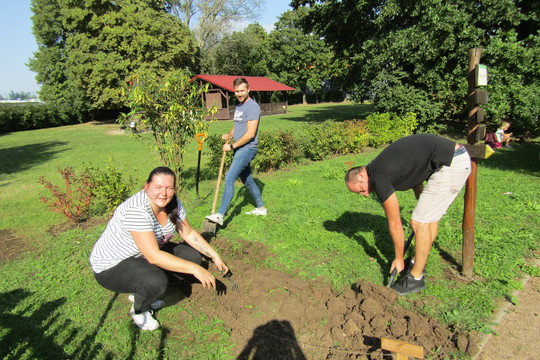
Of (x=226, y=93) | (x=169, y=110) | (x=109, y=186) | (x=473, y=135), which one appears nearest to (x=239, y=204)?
(x=169, y=110)

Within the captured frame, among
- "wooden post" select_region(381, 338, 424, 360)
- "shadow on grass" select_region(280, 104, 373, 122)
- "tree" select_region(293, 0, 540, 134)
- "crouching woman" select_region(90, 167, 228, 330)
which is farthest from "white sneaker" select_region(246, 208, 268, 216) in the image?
"shadow on grass" select_region(280, 104, 373, 122)

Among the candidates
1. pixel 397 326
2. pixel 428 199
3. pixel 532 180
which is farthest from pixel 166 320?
pixel 532 180

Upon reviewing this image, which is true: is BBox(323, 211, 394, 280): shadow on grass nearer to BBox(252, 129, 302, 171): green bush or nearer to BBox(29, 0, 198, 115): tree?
BBox(252, 129, 302, 171): green bush

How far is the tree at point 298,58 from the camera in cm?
4709

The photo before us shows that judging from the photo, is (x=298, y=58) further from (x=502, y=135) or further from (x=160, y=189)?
(x=160, y=189)

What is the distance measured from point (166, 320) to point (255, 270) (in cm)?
107

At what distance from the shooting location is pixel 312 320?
9.66 feet

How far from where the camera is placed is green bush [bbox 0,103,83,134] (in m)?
26.4

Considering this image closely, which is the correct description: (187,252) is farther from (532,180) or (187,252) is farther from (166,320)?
(532,180)

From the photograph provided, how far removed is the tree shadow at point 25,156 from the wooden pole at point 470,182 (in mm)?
11996

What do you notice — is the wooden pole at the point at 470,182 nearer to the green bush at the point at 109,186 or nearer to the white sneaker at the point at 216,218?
the white sneaker at the point at 216,218

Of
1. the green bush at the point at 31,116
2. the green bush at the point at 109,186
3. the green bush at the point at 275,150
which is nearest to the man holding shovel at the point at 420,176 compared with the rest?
the green bush at the point at 109,186

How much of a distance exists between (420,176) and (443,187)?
222 millimetres

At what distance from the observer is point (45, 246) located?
471cm
